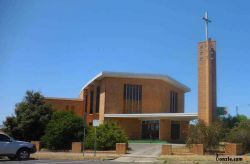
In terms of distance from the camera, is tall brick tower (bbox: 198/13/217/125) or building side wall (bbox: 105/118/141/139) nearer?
tall brick tower (bbox: 198/13/217/125)

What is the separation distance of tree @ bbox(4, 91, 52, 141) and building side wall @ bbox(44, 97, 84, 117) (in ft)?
47.6

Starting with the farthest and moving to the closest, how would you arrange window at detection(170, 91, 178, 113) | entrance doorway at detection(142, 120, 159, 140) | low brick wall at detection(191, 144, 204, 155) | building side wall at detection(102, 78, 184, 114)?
window at detection(170, 91, 178, 113), building side wall at detection(102, 78, 184, 114), entrance doorway at detection(142, 120, 159, 140), low brick wall at detection(191, 144, 204, 155)

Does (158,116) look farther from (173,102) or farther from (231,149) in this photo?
(231,149)

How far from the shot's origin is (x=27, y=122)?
39250 millimetres

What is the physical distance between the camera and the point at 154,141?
4706cm

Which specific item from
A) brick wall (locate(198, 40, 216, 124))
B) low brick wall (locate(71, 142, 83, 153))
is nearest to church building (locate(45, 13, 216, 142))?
brick wall (locate(198, 40, 216, 124))

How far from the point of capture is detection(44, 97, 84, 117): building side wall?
57175mm

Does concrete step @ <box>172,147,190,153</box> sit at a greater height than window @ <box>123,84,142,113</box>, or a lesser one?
lesser

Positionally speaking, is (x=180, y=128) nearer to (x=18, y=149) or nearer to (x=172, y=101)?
(x=172, y=101)

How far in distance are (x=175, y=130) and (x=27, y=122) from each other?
18.8 m

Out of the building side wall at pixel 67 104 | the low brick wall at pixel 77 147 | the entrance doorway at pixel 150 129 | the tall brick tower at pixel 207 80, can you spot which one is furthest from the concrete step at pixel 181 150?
the building side wall at pixel 67 104

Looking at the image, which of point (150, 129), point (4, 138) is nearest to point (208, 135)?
point (4, 138)

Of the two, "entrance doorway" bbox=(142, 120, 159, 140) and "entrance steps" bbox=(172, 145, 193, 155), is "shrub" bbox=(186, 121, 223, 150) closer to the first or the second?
"entrance steps" bbox=(172, 145, 193, 155)

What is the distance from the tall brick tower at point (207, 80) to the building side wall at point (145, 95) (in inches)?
492
